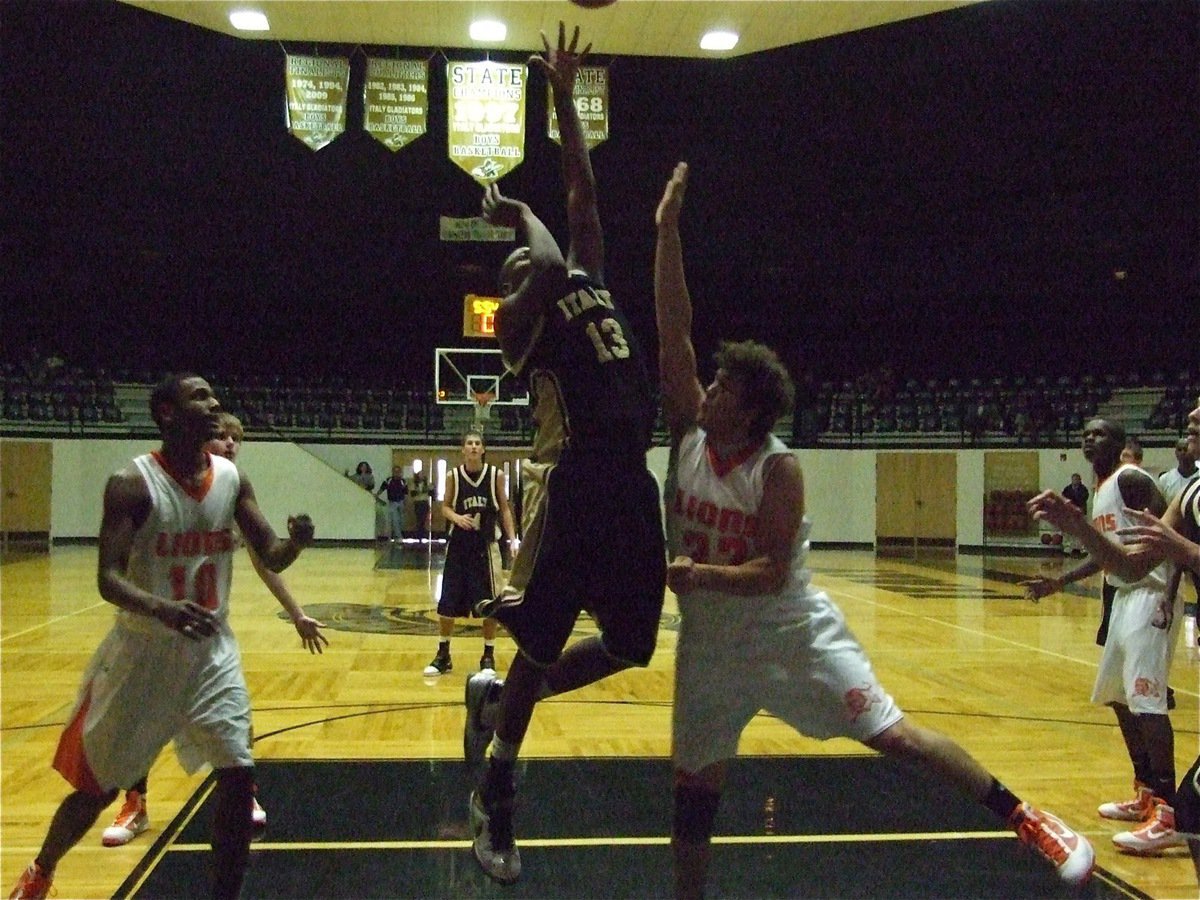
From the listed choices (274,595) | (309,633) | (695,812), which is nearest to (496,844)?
(695,812)

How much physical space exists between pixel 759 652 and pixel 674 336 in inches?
38.7

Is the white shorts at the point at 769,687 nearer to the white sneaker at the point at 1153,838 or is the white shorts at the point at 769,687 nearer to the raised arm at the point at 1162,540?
the raised arm at the point at 1162,540

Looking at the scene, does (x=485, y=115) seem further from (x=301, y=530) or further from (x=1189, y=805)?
(x=1189, y=805)

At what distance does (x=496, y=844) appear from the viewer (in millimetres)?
3301

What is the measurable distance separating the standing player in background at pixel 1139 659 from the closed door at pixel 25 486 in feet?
71.9

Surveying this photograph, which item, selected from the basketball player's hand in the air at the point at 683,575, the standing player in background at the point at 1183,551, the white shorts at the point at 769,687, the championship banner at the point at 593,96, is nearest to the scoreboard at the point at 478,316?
the championship banner at the point at 593,96

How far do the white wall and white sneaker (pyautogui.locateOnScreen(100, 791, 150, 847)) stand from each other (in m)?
17.2

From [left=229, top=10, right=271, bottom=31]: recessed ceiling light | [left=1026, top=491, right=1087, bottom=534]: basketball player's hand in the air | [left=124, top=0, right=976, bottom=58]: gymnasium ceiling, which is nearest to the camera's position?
[left=1026, top=491, right=1087, bottom=534]: basketball player's hand in the air

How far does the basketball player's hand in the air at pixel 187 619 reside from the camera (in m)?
2.95

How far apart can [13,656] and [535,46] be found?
7.96 metres

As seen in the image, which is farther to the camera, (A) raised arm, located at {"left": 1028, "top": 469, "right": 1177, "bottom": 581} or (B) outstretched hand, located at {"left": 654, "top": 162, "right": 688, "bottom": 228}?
(B) outstretched hand, located at {"left": 654, "top": 162, "right": 688, "bottom": 228}

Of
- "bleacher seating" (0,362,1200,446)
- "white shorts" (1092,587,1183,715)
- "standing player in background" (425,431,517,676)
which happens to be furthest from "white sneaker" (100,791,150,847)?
"bleacher seating" (0,362,1200,446)

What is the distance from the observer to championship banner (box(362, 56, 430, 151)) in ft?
→ 38.0

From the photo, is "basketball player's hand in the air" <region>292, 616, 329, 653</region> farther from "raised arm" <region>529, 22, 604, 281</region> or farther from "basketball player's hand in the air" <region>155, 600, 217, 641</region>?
"raised arm" <region>529, 22, 604, 281</region>
